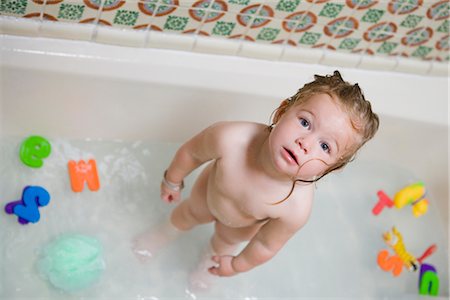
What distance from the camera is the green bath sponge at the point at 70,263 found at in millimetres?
1356

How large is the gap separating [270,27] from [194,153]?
1.17 ft

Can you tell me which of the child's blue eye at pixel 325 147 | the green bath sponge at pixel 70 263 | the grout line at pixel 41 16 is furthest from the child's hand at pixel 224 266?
the grout line at pixel 41 16

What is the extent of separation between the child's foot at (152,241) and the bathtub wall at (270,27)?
0.43 metres

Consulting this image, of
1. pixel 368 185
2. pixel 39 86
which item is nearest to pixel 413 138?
pixel 368 185

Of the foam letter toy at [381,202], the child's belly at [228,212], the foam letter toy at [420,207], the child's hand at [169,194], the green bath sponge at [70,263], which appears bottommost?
the green bath sponge at [70,263]

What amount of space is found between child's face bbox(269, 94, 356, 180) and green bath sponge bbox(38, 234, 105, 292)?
54cm

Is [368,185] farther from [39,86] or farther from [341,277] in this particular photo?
[39,86]

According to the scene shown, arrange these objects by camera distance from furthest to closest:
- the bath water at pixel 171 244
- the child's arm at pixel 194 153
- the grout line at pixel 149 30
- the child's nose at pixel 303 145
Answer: the bath water at pixel 171 244 < the grout line at pixel 149 30 < the child's arm at pixel 194 153 < the child's nose at pixel 303 145

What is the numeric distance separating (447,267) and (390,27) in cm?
72

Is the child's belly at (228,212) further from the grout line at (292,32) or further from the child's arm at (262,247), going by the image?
the grout line at (292,32)

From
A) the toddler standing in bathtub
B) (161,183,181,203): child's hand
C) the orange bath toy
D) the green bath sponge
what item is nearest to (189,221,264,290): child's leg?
the toddler standing in bathtub

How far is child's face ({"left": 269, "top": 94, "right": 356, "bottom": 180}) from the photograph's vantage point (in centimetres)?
105

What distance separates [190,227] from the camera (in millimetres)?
1476

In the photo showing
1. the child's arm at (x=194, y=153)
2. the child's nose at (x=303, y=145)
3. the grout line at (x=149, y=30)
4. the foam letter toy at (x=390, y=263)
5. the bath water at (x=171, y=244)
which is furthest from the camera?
the foam letter toy at (x=390, y=263)
